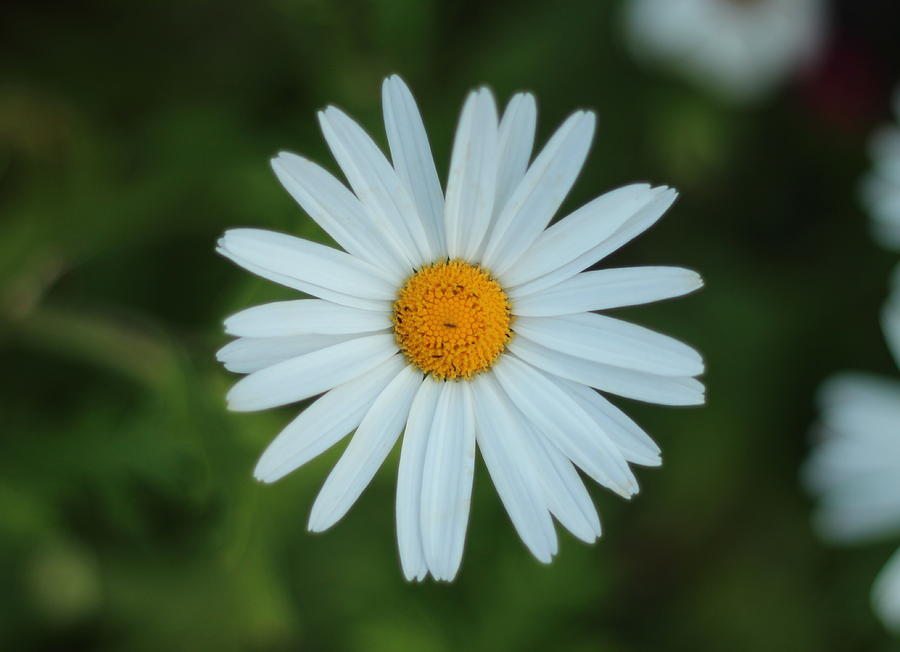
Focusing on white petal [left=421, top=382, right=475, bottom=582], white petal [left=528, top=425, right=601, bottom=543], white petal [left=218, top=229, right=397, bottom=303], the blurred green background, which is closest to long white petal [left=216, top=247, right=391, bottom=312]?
white petal [left=218, top=229, right=397, bottom=303]

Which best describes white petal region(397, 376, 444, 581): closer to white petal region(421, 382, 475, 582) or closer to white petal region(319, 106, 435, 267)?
white petal region(421, 382, 475, 582)

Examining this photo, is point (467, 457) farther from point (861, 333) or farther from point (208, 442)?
point (861, 333)

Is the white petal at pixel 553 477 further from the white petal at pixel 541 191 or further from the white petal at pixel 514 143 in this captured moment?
the white petal at pixel 514 143

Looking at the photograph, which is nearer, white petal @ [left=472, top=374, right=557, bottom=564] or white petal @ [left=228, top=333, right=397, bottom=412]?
white petal @ [left=228, top=333, right=397, bottom=412]

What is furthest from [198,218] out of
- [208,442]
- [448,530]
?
[448,530]

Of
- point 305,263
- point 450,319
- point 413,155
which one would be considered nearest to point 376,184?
point 413,155

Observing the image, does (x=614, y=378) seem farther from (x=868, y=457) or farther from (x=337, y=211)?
(x=868, y=457)

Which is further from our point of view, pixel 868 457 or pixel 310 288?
pixel 868 457
